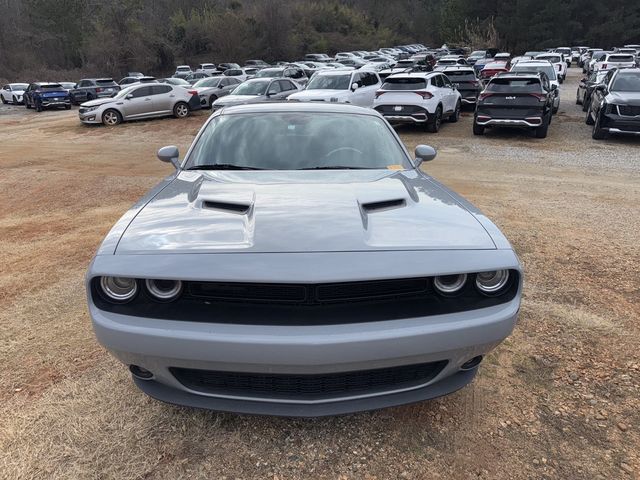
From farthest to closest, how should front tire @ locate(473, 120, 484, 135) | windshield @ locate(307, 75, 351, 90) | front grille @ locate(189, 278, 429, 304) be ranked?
windshield @ locate(307, 75, 351, 90) → front tire @ locate(473, 120, 484, 135) → front grille @ locate(189, 278, 429, 304)

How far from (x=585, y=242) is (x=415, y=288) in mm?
4141

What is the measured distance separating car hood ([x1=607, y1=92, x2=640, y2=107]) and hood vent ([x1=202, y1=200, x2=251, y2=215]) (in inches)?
483

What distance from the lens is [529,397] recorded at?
2943 mm

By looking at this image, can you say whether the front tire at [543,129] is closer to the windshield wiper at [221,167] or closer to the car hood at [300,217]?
the car hood at [300,217]

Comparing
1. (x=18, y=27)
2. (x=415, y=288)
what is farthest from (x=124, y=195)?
(x=18, y=27)

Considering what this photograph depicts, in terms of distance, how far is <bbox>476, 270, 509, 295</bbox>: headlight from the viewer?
244 centimetres

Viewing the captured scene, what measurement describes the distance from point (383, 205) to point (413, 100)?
476 inches

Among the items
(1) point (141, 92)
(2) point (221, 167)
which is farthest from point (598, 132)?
(1) point (141, 92)

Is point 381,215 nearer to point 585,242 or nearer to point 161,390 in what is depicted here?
point 161,390

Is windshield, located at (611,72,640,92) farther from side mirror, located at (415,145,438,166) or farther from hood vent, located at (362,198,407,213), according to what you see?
hood vent, located at (362,198,407,213)

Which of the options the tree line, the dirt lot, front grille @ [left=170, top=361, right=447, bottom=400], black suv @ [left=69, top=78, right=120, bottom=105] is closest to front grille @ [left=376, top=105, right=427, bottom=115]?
the dirt lot

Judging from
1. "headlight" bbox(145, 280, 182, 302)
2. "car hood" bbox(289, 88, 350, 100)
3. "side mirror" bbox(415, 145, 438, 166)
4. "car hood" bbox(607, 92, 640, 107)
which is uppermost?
"side mirror" bbox(415, 145, 438, 166)

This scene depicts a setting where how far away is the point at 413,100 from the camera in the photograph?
1411 cm

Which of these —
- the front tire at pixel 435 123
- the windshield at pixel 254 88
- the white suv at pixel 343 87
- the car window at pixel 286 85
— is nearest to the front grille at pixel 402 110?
the front tire at pixel 435 123
